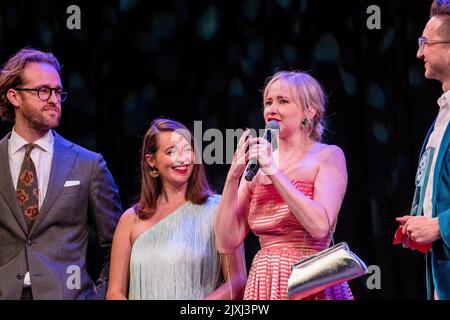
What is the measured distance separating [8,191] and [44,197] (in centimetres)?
14

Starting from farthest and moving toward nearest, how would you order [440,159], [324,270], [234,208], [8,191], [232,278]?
[8,191] < [232,278] < [234,208] < [440,159] < [324,270]

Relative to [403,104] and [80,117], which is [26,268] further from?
[403,104]

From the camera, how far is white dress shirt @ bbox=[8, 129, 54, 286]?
123 inches

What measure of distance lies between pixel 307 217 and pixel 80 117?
144 centimetres

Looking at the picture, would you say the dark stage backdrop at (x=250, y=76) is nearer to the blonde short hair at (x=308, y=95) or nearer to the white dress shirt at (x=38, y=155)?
the white dress shirt at (x=38, y=155)

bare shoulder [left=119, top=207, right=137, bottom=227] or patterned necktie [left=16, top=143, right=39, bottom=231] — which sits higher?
patterned necktie [left=16, top=143, right=39, bottom=231]

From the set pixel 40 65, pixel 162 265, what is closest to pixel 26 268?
pixel 162 265

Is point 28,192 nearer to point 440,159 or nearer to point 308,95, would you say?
point 308,95

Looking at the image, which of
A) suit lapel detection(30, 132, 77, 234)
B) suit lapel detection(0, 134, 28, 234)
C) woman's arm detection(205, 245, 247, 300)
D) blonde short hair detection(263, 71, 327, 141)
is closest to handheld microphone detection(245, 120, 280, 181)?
blonde short hair detection(263, 71, 327, 141)

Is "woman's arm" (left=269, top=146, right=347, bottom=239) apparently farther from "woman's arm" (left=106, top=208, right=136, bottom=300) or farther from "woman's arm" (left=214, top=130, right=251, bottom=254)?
"woman's arm" (left=106, top=208, right=136, bottom=300)

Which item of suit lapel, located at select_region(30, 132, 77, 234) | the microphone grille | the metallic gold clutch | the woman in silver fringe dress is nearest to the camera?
the metallic gold clutch

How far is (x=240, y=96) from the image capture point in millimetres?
3465

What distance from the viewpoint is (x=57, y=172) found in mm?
3111

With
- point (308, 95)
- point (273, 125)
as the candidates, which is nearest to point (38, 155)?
point (273, 125)
